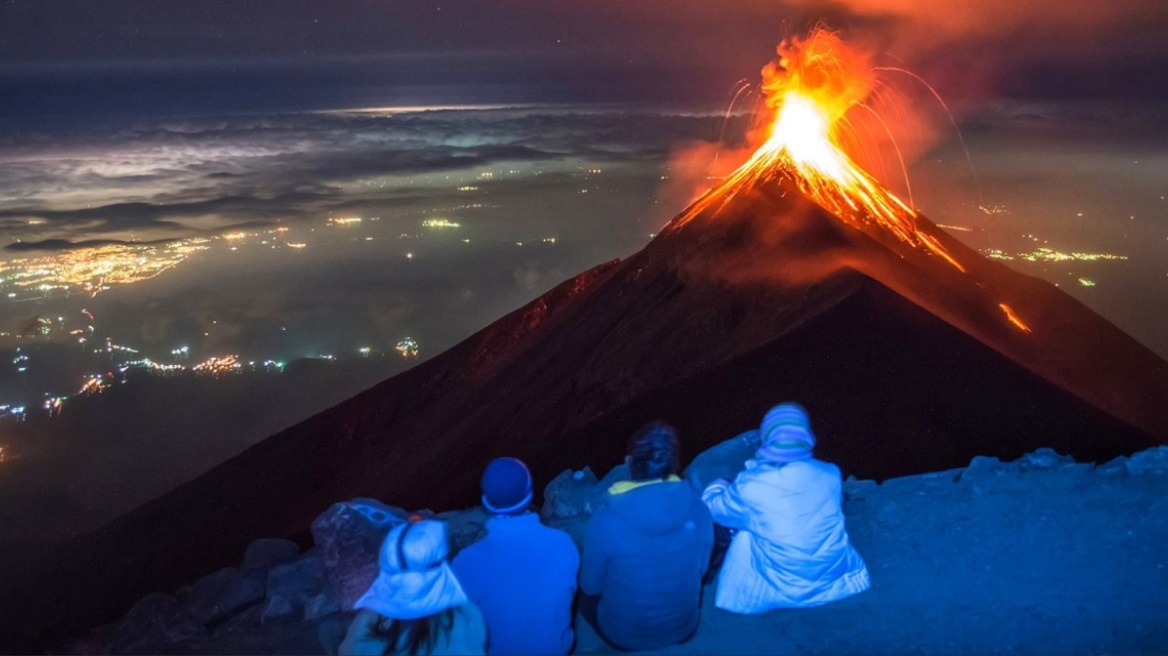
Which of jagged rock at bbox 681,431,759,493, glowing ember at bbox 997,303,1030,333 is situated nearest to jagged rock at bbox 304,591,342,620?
jagged rock at bbox 681,431,759,493

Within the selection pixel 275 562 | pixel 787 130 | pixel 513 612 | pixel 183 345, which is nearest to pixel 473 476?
pixel 275 562

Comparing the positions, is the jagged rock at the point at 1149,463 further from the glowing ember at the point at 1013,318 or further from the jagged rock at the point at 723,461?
the glowing ember at the point at 1013,318

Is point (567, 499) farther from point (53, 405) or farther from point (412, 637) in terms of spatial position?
point (53, 405)

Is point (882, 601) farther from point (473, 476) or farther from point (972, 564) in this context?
point (473, 476)

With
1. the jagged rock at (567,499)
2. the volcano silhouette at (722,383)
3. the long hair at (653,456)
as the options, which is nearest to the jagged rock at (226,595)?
the jagged rock at (567,499)

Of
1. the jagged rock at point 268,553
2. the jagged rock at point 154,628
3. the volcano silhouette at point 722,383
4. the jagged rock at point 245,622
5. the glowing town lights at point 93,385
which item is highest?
the glowing town lights at point 93,385
